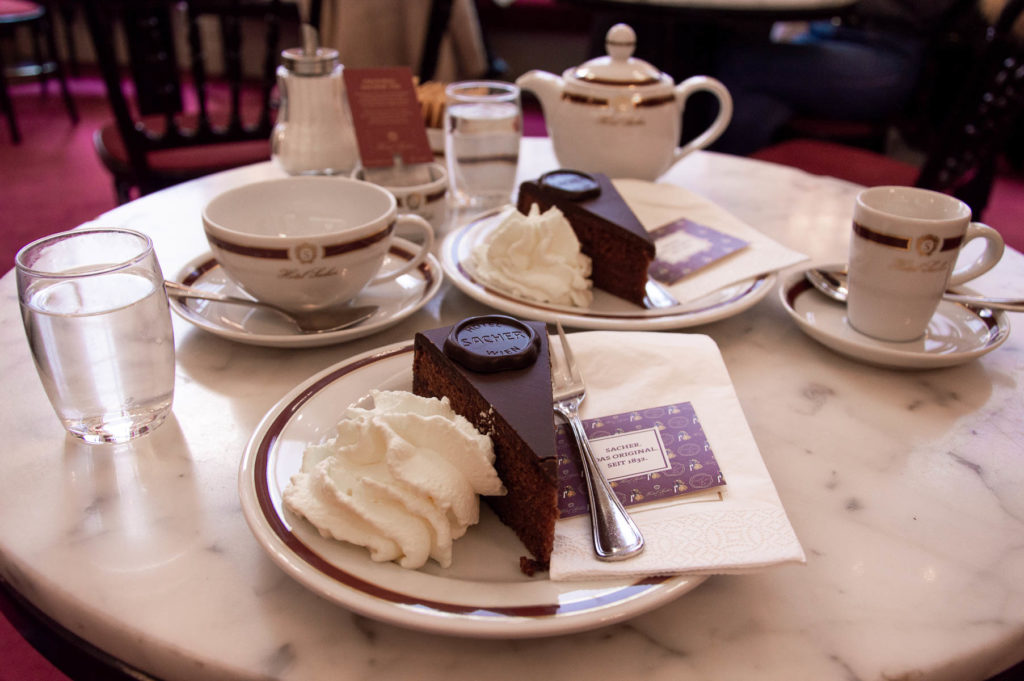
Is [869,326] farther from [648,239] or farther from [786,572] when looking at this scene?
[786,572]

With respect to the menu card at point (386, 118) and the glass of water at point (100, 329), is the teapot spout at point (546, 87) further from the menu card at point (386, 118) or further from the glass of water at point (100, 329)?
the glass of water at point (100, 329)

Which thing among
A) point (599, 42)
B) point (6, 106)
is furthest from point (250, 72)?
point (599, 42)

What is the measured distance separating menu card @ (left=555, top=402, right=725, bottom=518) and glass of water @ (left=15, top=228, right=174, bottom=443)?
0.42 m

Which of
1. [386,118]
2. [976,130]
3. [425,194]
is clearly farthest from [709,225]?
[976,130]

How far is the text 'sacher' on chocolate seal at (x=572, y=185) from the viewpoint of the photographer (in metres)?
1.20

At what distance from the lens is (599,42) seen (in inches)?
148

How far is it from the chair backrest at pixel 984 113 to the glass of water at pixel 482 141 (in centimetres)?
112

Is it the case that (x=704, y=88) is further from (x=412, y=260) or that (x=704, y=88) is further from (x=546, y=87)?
(x=412, y=260)

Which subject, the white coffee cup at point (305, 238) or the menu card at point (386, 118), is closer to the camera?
the white coffee cup at point (305, 238)

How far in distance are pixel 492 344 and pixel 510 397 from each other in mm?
72

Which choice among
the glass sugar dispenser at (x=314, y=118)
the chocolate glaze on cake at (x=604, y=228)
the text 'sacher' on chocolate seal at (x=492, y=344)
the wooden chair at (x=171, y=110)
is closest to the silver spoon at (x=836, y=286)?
the chocolate glaze on cake at (x=604, y=228)

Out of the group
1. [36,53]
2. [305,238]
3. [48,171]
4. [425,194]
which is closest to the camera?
[305,238]

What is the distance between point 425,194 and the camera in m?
1.27

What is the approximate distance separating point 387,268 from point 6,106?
431cm
